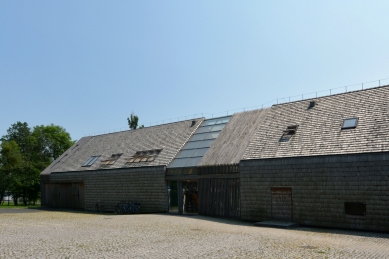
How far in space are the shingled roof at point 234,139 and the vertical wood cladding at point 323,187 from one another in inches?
73.9

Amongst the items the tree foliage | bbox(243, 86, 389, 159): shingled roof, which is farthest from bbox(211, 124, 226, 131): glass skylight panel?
the tree foliage

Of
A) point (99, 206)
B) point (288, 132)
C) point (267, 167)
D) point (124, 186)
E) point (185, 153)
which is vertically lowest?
point (99, 206)

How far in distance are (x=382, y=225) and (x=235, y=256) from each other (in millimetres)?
8030

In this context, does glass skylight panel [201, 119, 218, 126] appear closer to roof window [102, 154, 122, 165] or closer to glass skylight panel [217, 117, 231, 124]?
glass skylight panel [217, 117, 231, 124]

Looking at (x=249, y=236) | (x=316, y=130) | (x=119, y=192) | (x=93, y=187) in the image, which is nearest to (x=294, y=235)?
(x=249, y=236)

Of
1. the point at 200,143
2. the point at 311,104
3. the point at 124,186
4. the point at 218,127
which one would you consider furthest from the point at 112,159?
the point at 311,104

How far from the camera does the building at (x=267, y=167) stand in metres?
16.6

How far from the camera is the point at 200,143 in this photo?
85.4ft

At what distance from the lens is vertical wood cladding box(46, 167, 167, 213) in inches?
1009

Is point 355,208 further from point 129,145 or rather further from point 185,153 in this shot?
point 129,145

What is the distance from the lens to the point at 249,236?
14336mm

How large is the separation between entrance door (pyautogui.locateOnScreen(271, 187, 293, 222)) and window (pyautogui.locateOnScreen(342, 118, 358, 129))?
3.87 meters

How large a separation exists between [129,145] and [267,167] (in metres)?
14.7

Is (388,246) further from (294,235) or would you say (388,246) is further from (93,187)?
Result: (93,187)
